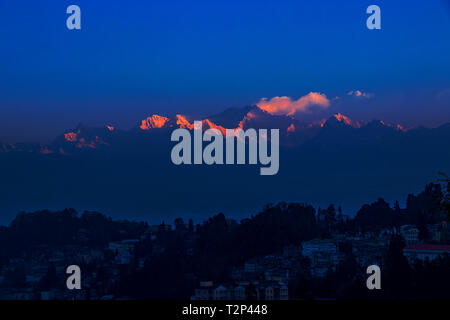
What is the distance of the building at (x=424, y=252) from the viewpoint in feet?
64.1

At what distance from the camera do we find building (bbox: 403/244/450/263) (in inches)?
769

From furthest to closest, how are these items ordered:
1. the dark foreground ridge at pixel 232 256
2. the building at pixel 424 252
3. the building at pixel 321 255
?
the building at pixel 321 255
the building at pixel 424 252
the dark foreground ridge at pixel 232 256

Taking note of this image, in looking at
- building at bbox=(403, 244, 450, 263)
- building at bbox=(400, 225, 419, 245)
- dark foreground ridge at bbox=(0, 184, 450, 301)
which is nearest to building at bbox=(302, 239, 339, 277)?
dark foreground ridge at bbox=(0, 184, 450, 301)

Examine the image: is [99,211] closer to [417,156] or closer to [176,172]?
[176,172]

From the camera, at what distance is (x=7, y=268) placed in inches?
728

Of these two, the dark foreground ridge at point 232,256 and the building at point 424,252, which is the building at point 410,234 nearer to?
→ the dark foreground ridge at point 232,256

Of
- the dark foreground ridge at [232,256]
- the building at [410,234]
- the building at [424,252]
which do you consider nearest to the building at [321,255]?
the dark foreground ridge at [232,256]

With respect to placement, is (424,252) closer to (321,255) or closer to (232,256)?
(321,255)

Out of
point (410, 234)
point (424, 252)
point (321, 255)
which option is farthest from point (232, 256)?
point (410, 234)

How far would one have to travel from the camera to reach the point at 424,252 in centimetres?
2016

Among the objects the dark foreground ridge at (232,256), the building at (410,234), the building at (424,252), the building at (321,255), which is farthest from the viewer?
the building at (410,234)
